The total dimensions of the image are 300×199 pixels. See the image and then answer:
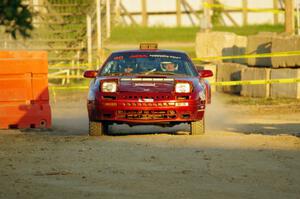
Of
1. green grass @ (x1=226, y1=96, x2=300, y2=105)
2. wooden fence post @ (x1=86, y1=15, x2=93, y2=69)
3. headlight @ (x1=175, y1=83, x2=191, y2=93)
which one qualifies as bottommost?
green grass @ (x1=226, y1=96, x2=300, y2=105)

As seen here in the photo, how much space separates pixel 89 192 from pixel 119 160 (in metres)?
2.50

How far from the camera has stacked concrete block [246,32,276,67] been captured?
29891mm

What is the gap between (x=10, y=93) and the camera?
63.8 feet

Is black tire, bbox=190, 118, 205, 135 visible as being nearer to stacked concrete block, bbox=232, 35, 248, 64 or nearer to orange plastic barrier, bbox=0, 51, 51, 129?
orange plastic barrier, bbox=0, 51, 51, 129

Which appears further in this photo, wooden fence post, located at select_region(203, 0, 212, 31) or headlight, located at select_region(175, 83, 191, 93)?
wooden fence post, located at select_region(203, 0, 212, 31)

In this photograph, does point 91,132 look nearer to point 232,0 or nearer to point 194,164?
point 194,164

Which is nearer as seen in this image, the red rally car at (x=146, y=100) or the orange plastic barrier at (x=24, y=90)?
the red rally car at (x=146, y=100)

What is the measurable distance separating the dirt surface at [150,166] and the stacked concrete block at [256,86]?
8290 millimetres

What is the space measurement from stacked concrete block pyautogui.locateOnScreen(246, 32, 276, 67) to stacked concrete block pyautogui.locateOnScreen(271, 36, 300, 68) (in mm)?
636

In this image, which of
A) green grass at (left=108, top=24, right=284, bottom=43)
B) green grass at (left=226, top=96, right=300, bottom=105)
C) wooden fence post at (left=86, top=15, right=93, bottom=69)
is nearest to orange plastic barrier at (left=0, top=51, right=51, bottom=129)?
green grass at (left=226, top=96, right=300, bottom=105)

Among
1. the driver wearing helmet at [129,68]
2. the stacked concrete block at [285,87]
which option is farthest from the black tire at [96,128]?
the stacked concrete block at [285,87]

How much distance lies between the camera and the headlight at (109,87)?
16.8 m

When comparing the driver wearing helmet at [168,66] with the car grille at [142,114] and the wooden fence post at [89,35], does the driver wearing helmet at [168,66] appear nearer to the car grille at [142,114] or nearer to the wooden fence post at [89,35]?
the car grille at [142,114]

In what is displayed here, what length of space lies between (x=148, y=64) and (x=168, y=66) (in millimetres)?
335
